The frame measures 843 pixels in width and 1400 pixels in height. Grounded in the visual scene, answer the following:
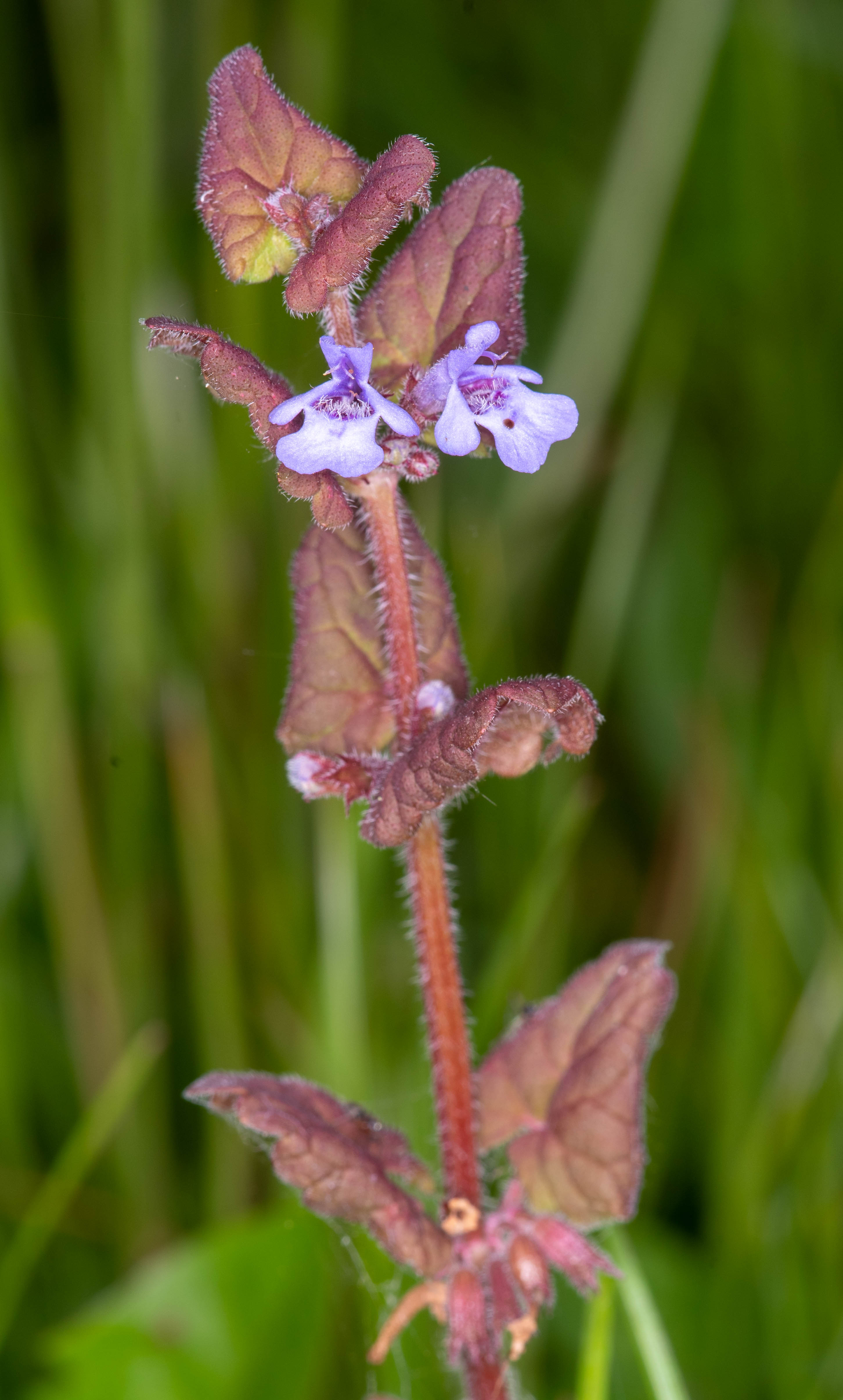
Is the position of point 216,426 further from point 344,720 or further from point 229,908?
point 344,720

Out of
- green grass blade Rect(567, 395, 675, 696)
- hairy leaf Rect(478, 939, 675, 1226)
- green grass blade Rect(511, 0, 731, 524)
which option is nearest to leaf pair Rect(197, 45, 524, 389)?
hairy leaf Rect(478, 939, 675, 1226)

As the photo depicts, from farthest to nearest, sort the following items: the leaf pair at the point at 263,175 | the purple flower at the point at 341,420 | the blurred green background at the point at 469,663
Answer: the blurred green background at the point at 469,663
the leaf pair at the point at 263,175
the purple flower at the point at 341,420

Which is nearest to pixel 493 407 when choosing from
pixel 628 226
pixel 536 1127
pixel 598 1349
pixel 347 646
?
pixel 347 646

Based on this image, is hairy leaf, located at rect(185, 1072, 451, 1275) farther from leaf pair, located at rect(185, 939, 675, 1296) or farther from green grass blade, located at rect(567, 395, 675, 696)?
green grass blade, located at rect(567, 395, 675, 696)

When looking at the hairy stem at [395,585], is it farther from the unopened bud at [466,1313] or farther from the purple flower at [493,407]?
the unopened bud at [466,1313]

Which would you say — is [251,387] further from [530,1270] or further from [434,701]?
[530,1270]

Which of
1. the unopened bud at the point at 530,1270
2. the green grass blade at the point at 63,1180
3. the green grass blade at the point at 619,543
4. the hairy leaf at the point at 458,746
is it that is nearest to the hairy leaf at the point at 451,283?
the hairy leaf at the point at 458,746
